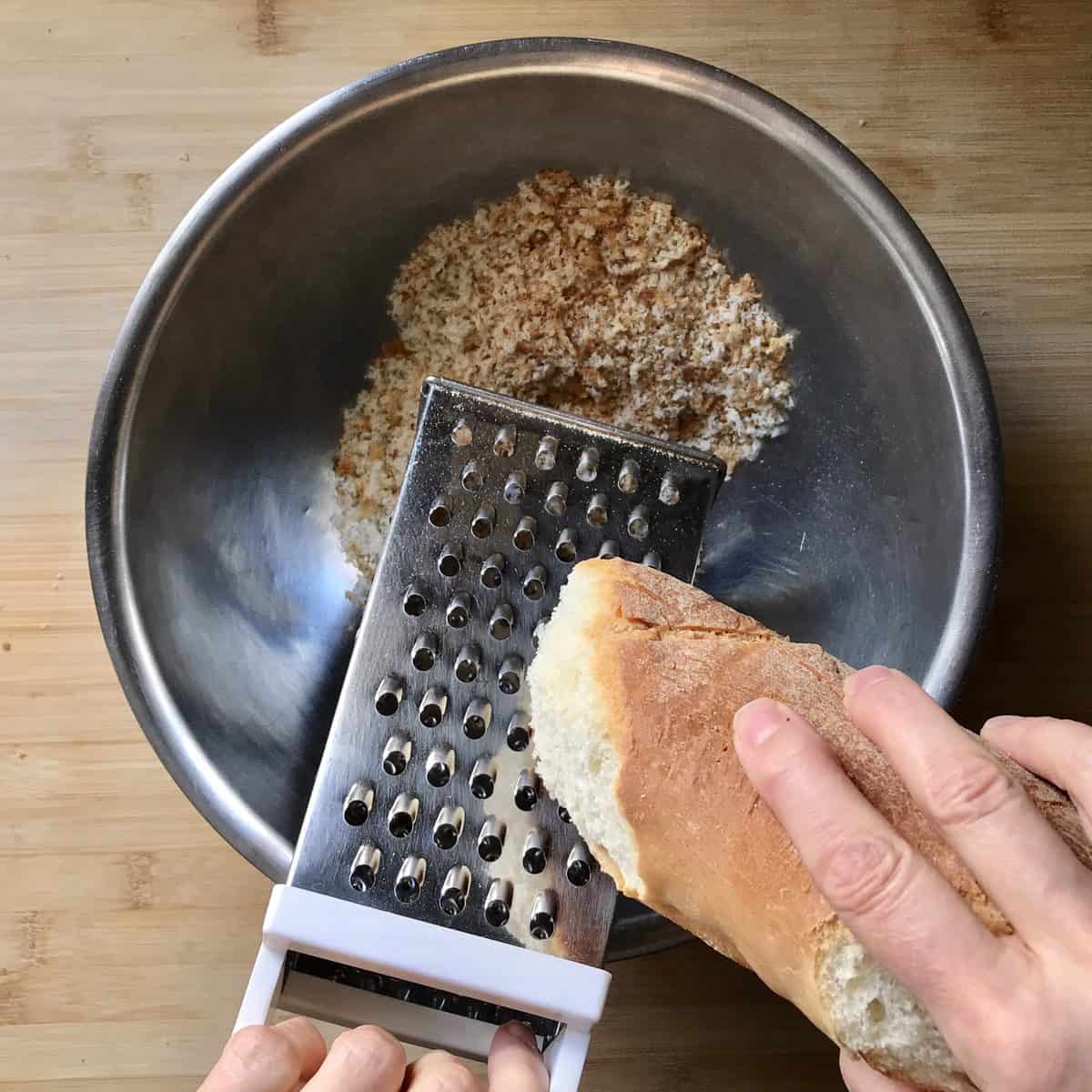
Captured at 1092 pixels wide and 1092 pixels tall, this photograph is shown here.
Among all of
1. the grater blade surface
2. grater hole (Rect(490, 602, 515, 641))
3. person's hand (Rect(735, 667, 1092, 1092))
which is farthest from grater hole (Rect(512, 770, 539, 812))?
person's hand (Rect(735, 667, 1092, 1092))

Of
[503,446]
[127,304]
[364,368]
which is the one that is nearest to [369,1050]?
[503,446]

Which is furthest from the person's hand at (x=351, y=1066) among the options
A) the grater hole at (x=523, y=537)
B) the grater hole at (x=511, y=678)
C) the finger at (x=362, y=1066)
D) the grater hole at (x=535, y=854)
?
the grater hole at (x=523, y=537)

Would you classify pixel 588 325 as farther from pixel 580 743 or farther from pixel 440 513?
pixel 580 743

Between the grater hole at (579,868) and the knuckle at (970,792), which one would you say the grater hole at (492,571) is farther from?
the knuckle at (970,792)

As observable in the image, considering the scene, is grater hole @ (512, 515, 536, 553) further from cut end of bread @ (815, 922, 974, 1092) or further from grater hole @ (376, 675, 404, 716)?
cut end of bread @ (815, 922, 974, 1092)

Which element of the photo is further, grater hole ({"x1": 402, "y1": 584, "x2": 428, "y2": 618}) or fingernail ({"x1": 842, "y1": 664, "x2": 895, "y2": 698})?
grater hole ({"x1": 402, "y1": 584, "x2": 428, "y2": 618})

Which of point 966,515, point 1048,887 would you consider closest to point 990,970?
point 1048,887
